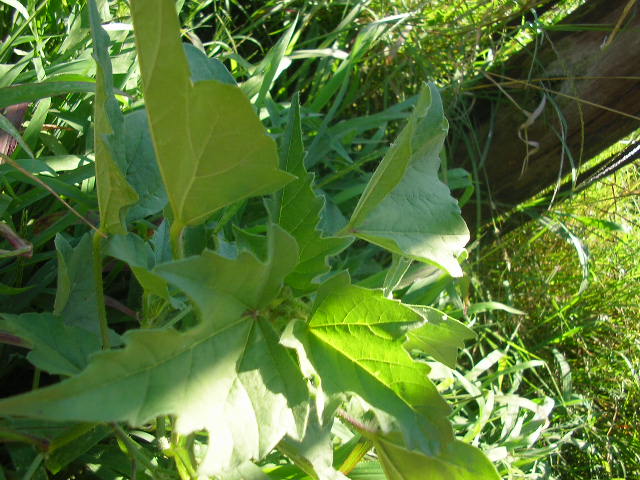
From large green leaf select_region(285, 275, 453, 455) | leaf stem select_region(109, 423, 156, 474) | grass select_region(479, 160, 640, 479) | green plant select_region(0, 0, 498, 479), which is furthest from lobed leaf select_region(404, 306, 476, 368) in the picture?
grass select_region(479, 160, 640, 479)

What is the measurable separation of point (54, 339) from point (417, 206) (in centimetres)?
29

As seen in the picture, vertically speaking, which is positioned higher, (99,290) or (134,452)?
(99,290)

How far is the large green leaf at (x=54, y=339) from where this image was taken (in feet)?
1.31

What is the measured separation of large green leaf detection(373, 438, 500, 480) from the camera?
427 millimetres

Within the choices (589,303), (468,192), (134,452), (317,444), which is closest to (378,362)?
(317,444)

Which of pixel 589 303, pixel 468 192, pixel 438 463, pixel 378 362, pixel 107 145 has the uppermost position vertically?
pixel 107 145

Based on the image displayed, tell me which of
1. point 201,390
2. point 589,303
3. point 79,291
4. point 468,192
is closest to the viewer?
point 201,390

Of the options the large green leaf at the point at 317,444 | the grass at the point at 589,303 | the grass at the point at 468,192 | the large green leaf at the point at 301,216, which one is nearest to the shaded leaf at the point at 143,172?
the large green leaf at the point at 301,216

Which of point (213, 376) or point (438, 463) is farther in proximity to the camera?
point (438, 463)

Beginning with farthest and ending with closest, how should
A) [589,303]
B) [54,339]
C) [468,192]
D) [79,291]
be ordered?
[589,303] < [468,192] < [79,291] < [54,339]

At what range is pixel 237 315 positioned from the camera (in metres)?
0.35

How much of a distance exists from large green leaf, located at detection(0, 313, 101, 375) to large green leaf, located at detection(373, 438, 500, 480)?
221 mm

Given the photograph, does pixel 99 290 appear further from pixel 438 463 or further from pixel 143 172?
pixel 438 463

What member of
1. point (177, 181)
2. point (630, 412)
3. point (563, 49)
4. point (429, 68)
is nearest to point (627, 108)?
point (563, 49)
